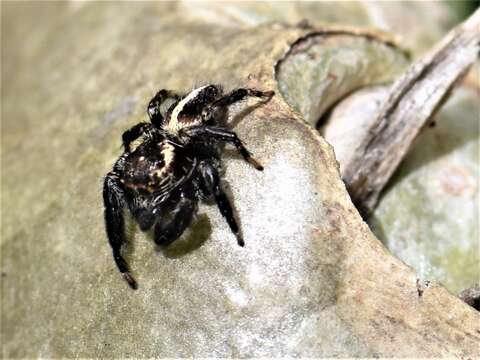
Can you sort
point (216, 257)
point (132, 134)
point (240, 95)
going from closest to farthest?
point (216, 257) → point (240, 95) → point (132, 134)

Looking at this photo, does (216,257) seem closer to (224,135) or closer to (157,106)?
(224,135)

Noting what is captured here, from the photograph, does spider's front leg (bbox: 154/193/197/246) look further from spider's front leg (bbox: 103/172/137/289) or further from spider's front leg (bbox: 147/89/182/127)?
spider's front leg (bbox: 147/89/182/127)

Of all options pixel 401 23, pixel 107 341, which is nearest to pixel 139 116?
pixel 107 341

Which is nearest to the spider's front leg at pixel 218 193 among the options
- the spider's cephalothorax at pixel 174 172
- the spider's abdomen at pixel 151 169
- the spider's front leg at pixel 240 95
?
the spider's cephalothorax at pixel 174 172

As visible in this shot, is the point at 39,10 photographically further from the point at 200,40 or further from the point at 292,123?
the point at 292,123

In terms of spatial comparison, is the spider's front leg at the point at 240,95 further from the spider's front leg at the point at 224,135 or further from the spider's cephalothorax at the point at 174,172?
the spider's front leg at the point at 224,135

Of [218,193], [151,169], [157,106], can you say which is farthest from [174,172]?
[157,106]

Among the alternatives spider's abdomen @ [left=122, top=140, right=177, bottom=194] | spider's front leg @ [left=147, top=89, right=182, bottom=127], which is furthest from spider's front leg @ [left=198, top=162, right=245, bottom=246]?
spider's front leg @ [left=147, top=89, right=182, bottom=127]
